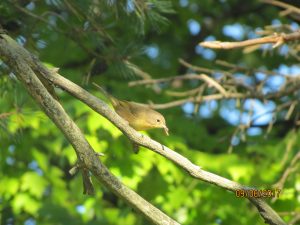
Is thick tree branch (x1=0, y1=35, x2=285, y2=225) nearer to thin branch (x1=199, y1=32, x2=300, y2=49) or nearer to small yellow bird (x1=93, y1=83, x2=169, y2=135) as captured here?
small yellow bird (x1=93, y1=83, x2=169, y2=135)

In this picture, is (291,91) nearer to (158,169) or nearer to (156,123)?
(158,169)

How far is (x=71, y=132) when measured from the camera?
217 cm

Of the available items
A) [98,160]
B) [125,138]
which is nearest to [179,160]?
[98,160]

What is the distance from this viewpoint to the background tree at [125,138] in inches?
127

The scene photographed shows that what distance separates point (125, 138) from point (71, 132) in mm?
2610

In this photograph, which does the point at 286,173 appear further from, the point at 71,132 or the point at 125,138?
the point at 71,132

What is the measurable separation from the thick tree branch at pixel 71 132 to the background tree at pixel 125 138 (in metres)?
0.74

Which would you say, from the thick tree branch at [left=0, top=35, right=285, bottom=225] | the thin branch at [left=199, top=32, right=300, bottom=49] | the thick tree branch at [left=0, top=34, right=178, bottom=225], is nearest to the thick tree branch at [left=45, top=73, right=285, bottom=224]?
the thick tree branch at [left=0, top=35, right=285, bottom=225]

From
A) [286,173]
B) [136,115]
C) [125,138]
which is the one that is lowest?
[125,138]

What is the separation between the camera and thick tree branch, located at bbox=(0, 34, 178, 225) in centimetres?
211

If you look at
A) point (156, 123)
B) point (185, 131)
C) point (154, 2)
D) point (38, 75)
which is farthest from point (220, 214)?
point (38, 75)

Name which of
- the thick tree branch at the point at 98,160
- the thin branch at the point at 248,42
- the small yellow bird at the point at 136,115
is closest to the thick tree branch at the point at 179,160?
the thick tree branch at the point at 98,160

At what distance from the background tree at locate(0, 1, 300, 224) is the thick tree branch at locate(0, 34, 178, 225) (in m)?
0.74

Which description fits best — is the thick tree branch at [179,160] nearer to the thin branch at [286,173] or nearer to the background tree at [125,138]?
the background tree at [125,138]
